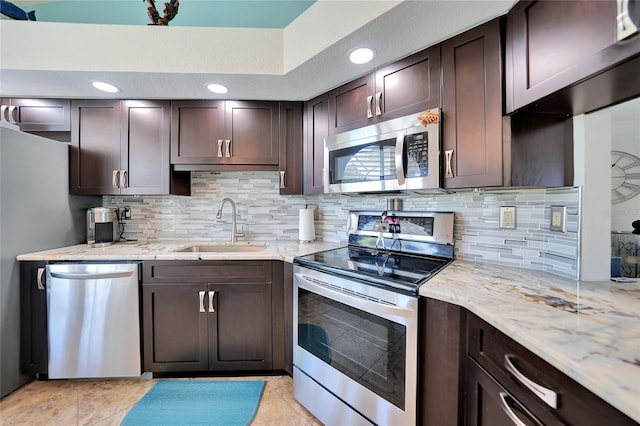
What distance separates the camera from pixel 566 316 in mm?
750

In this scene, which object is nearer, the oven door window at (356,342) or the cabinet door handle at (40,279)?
the oven door window at (356,342)

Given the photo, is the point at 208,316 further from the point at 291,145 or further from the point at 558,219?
the point at 558,219

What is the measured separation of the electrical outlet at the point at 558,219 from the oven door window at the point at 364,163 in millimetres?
767

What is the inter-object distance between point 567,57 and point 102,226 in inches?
Result: 119

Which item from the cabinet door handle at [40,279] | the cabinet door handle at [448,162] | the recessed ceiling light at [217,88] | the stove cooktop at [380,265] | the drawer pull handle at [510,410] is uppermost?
the recessed ceiling light at [217,88]

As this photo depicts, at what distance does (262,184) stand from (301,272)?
1.13m

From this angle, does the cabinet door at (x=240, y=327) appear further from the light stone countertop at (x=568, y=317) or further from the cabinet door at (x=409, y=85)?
the cabinet door at (x=409, y=85)

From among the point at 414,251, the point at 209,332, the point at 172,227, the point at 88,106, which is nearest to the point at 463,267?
the point at 414,251

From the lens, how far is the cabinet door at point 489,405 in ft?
2.30

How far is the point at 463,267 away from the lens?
1.36 metres

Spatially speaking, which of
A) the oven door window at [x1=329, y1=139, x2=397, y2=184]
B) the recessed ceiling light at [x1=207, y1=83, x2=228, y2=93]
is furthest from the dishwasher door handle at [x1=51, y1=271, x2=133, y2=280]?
the oven door window at [x1=329, y1=139, x2=397, y2=184]

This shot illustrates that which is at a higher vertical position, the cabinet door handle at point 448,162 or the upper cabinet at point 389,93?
the upper cabinet at point 389,93

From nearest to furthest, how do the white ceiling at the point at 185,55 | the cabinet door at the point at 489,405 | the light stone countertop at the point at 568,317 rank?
the light stone countertop at the point at 568,317 → the cabinet door at the point at 489,405 → the white ceiling at the point at 185,55

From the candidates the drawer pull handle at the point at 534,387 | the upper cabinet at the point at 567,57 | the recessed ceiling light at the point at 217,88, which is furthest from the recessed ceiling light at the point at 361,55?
the drawer pull handle at the point at 534,387
